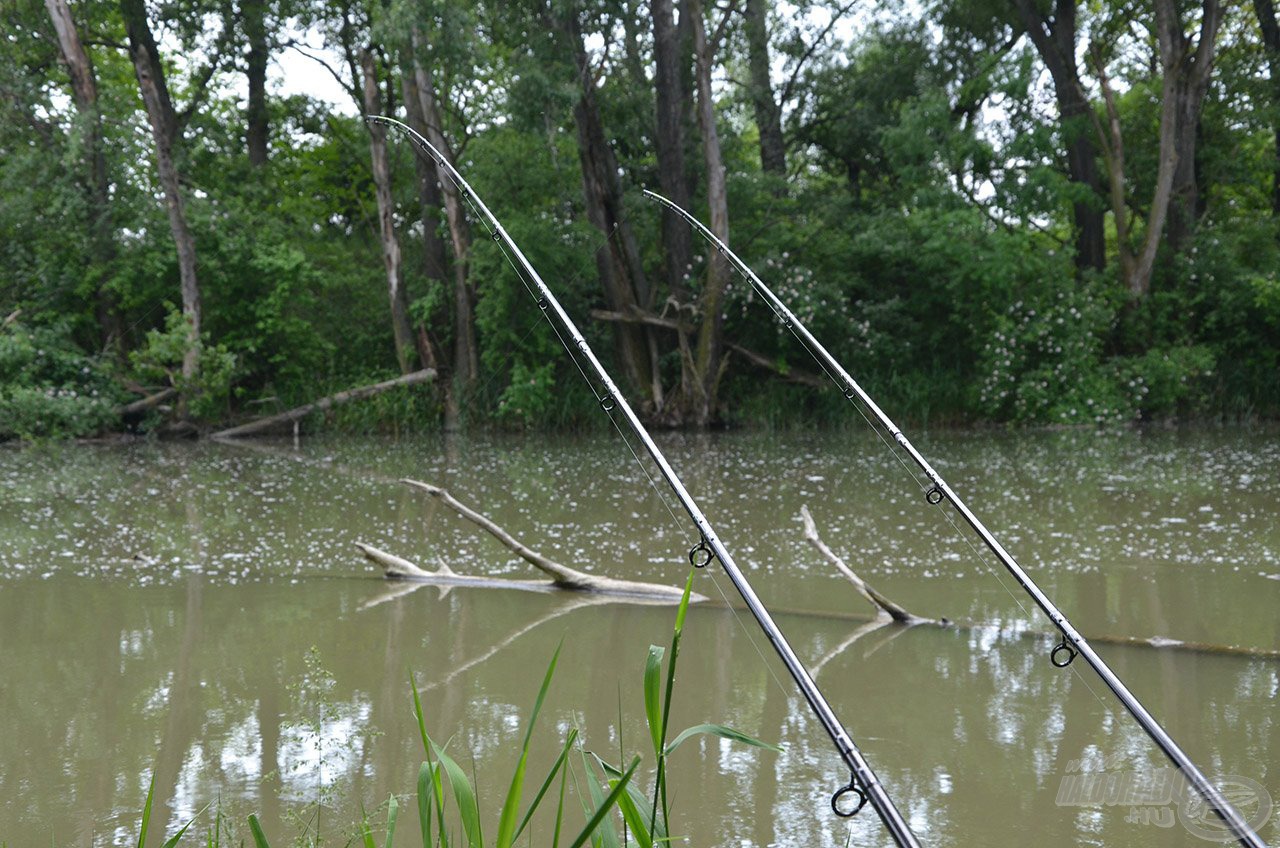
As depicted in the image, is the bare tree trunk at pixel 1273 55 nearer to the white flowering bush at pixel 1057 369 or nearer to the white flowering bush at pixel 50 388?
the white flowering bush at pixel 1057 369

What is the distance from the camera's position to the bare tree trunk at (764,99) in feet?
62.0

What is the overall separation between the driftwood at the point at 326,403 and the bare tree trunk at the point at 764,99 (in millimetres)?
6366

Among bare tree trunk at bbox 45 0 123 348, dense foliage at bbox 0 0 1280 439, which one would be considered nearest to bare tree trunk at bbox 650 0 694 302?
dense foliage at bbox 0 0 1280 439

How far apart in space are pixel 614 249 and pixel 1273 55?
34.1 feet

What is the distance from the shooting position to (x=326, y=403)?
19.2m

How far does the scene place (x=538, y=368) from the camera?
18.6 meters

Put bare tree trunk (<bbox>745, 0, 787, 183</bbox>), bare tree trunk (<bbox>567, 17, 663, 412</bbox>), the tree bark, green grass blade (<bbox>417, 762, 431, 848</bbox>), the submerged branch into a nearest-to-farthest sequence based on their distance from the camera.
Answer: green grass blade (<bbox>417, 762, 431, 848</bbox>) < the submerged branch < bare tree trunk (<bbox>567, 17, 663, 412</bbox>) < the tree bark < bare tree trunk (<bbox>745, 0, 787, 183</bbox>)

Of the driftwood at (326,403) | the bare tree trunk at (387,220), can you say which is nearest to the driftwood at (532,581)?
the driftwood at (326,403)

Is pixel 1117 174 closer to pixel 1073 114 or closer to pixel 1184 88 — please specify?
pixel 1073 114

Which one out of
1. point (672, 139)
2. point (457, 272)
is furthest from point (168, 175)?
point (672, 139)

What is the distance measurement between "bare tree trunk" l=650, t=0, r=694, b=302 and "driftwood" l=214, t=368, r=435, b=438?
13.6ft

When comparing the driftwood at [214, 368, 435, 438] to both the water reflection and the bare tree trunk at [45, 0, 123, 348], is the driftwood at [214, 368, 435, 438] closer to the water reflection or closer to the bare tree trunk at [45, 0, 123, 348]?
the bare tree trunk at [45, 0, 123, 348]

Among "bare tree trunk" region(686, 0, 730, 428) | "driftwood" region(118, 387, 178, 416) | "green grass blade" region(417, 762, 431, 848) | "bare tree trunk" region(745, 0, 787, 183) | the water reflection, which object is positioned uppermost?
"bare tree trunk" region(745, 0, 787, 183)

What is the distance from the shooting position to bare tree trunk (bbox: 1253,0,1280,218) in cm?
1892
